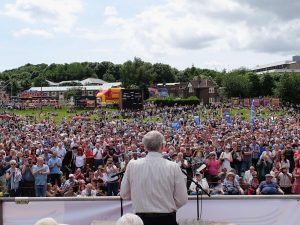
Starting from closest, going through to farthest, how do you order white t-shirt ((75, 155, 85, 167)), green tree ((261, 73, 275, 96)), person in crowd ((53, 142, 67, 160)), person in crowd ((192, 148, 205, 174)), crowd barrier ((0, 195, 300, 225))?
crowd barrier ((0, 195, 300, 225)), person in crowd ((192, 148, 205, 174)), white t-shirt ((75, 155, 85, 167)), person in crowd ((53, 142, 67, 160)), green tree ((261, 73, 275, 96))

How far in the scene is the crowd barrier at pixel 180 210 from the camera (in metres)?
8.21

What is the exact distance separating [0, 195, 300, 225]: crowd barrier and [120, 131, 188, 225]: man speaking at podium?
7.69 ft

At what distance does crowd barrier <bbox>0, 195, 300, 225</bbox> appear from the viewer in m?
8.21

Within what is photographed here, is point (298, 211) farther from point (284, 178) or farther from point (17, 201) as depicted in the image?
point (284, 178)

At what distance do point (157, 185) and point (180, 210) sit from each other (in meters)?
2.49

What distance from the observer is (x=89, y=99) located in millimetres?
102125

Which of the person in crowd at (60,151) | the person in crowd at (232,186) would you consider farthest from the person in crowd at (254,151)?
the person in crowd at (60,151)

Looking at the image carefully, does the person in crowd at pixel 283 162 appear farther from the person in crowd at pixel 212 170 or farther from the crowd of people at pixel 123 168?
the person in crowd at pixel 212 170

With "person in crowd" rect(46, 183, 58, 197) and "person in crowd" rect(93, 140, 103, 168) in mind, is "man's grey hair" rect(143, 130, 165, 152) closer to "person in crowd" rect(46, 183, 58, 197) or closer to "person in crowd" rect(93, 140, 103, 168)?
"person in crowd" rect(46, 183, 58, 197)

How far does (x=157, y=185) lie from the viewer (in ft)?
19.3

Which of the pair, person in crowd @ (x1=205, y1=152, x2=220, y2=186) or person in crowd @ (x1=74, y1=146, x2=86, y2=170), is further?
person in crowd @ (x1=74, y1=146, x2=86, y2=170)

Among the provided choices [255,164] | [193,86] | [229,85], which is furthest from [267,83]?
[255,164]

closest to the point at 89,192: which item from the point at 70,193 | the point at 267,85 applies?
the point at 70,193

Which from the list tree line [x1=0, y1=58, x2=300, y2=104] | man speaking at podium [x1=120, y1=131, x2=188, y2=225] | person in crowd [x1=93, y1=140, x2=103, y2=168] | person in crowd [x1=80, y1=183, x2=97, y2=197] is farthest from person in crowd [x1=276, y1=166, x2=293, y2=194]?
tree line [x1=0, y1=58, x2=300, y2=104]
